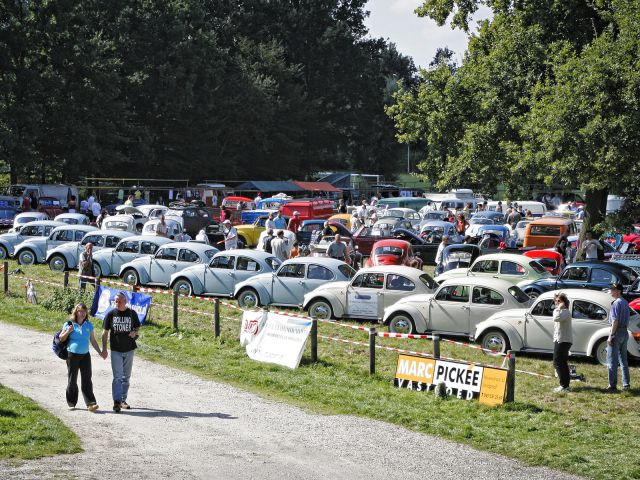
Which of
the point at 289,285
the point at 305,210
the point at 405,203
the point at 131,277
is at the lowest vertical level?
the point at 131,277

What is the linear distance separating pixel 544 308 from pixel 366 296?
4.89 m

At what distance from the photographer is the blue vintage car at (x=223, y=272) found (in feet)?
84.5

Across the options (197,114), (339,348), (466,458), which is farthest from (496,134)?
(197,114)

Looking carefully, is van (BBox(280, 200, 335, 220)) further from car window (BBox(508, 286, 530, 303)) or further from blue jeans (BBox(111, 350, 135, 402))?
blue jeans (BBox(111, 350, 135, 402))

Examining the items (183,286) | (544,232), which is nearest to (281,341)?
(183,286)

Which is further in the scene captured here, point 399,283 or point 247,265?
point 247,265

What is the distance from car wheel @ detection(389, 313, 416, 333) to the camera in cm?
2042

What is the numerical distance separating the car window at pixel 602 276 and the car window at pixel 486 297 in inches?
188

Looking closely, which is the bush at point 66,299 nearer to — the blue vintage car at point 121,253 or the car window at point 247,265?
the car window at point 247,265

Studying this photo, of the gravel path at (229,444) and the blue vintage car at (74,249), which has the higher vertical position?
the blue vintage car at (74,249)

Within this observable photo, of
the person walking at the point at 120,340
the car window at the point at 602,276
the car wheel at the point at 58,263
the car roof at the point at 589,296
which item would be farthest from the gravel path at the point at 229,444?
the car wheel at the point at 58,263

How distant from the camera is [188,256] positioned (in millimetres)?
27609

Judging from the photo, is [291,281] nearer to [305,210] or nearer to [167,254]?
[167,254]

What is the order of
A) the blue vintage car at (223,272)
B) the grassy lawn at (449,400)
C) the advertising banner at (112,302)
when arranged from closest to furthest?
the grassy lawn at (449,400) → the advertising banner at (112,302) → the blue vintage car at (223,272)
